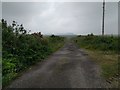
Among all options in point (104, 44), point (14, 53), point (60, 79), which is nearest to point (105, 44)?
point (104, 44)

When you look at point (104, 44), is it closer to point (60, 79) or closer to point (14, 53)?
point (14, 53)

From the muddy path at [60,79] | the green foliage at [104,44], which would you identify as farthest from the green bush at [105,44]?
the muddy path at [60,79]

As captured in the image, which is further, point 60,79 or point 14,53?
point 14,53

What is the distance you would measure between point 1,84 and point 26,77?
4.68 ft

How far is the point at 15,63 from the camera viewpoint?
10883 millimetres

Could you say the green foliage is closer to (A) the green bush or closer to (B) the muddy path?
(A) the green bush

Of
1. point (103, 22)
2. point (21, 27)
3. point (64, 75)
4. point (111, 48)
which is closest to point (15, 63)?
point (64, 75)

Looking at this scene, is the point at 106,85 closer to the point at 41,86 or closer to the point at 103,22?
the point at 41,86

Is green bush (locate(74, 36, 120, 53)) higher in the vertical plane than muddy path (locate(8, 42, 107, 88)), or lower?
higher

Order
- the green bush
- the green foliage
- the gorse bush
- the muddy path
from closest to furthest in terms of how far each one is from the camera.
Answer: the muddy path, the gorse bush, the green bush, the green foliage

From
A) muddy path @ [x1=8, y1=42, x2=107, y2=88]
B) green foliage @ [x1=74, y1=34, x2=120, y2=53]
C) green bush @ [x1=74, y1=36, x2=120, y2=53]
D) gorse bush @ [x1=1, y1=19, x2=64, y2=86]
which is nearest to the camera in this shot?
muddy path @ [x1=8, y1=42, x2=107, y2=88]

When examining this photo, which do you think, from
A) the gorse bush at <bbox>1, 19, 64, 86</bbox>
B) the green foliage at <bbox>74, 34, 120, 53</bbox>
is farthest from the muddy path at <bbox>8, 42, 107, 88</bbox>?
the green foliage at <bbox>74, 34, 120, 53</bbox>

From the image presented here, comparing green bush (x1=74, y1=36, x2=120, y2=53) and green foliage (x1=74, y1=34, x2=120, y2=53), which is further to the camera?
green foliage (x1=74, y1=34, x2=120, y2=53)

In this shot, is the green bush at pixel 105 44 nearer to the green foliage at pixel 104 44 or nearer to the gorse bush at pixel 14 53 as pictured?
the green foliage at pixel 104 44
